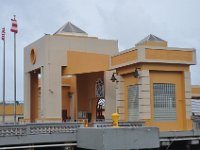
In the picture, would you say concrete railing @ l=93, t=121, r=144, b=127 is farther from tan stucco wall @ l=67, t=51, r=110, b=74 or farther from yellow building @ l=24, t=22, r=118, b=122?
tan stucco wall @ l=67, t=51, r=110, b=74

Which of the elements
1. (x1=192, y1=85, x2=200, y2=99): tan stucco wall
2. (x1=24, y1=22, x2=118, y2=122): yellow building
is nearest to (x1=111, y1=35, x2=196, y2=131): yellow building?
(x1=24, y1=22, x2=118, y2=122): yellow building

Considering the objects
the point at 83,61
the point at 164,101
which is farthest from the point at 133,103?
the point at 83,61

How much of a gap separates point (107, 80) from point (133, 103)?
5.60 m

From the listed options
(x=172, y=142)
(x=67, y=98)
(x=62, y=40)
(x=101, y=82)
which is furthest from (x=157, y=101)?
(x=67, y=98)

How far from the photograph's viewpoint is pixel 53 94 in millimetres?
31297

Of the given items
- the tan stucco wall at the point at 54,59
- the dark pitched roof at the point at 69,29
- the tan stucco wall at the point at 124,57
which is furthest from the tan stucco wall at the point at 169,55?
the dark pitched roof at the point at 69,29

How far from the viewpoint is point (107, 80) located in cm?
3047

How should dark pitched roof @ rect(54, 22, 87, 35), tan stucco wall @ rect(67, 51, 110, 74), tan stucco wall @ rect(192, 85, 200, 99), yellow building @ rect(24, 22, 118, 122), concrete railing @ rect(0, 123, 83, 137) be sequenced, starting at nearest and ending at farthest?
concrete railing @ rect(0, 123, 83, 137) → yellow building @ rect(24, 22, 118, 122) → tan stucco wall @ rect(67, 51, 110, 74) → dark pitched roof @ rect(54, 22, 87, 35) → tan stucco wall @ rect(192, 85, 200, 99)

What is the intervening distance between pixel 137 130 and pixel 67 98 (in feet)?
66.3

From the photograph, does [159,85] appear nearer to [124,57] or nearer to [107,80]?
[124,57]

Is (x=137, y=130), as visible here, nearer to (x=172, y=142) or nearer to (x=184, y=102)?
(x=172, y=142)

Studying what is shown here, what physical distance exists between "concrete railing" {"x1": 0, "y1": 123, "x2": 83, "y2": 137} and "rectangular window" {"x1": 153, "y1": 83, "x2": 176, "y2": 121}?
18.4 ft

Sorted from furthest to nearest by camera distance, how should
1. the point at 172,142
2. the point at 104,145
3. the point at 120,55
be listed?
the point at 120,55 < the point at 172,142 < the point at 104,145

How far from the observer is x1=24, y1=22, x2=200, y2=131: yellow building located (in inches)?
957
